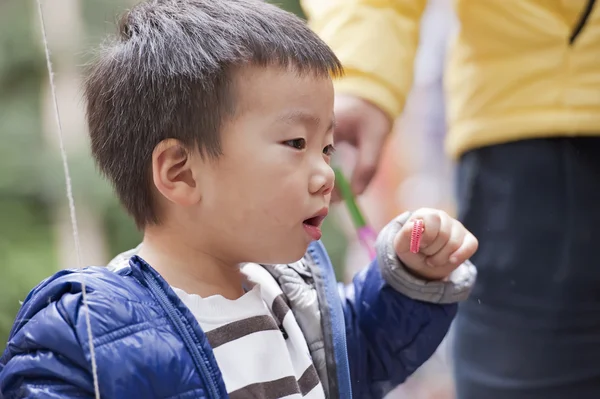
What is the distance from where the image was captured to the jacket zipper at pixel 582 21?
673 mm

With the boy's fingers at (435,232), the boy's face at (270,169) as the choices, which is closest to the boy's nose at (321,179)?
the boy's face at (270,169)

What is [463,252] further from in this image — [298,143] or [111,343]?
[111,343]

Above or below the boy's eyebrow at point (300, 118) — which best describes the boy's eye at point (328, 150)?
below

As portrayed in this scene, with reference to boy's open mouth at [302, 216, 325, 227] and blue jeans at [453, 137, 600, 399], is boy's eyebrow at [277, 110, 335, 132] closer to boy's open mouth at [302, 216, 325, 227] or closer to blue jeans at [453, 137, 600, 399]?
boy's open mouth at [302, 216, 325, 227]

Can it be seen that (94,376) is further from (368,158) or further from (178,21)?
(368,158)

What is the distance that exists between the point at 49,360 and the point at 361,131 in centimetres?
38

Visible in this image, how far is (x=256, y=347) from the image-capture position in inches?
21.7

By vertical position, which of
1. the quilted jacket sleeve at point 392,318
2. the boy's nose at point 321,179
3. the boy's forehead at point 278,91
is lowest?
the quilted jacket sleeve at point 392,318

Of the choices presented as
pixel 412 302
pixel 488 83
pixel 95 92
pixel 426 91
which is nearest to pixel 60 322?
pixel 95 92

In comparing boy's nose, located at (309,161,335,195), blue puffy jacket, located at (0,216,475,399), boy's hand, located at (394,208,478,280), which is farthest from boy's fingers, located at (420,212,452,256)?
blue puffy jacket, located at (0,216,475,399)

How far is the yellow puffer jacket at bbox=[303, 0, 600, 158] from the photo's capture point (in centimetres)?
69

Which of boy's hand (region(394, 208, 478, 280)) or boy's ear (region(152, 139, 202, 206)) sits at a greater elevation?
boy's ear (region(152, 139, 202, 206))

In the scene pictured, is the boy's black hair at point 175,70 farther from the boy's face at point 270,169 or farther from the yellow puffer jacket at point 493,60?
the yellow puffer jacket at point 493,60

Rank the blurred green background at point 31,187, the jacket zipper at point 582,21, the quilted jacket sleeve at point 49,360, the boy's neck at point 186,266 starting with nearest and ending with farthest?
the quilted jacket sleeve at point 49,360 → the boy's neck at point 186,266 → the jacket zipper at point 582,21 → the blurred green background at point 31,187
